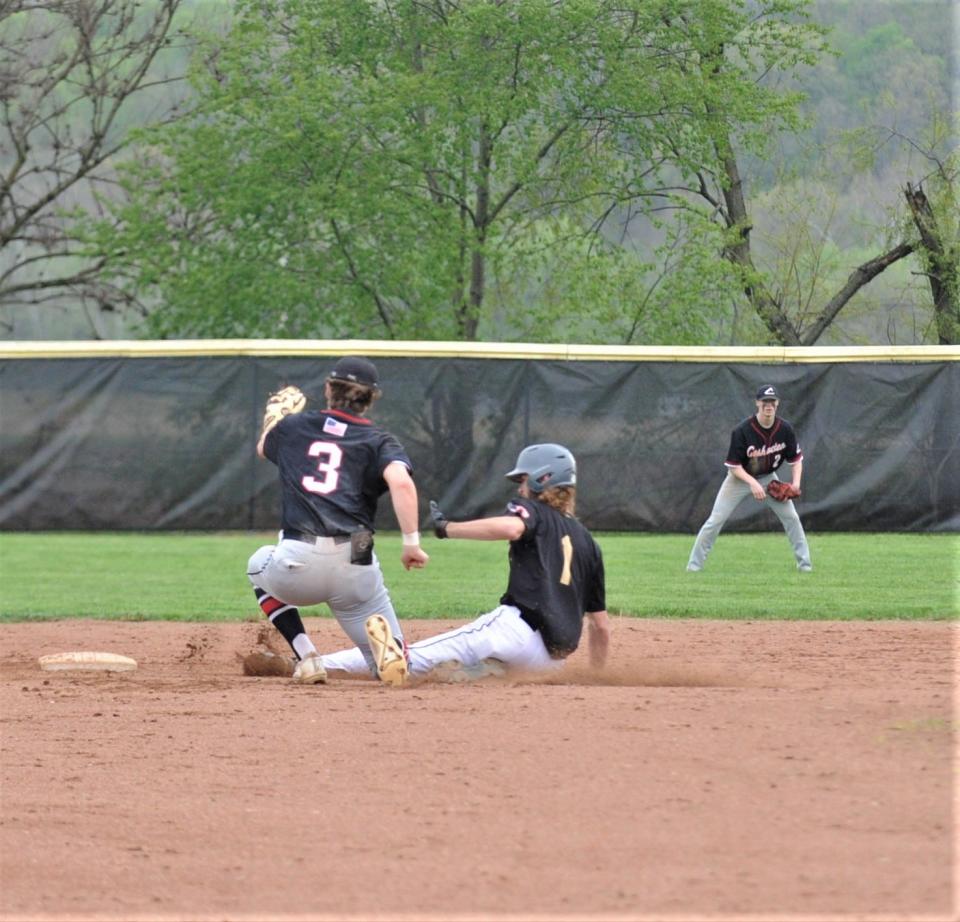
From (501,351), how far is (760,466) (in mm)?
4550

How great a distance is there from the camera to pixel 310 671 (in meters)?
7.25

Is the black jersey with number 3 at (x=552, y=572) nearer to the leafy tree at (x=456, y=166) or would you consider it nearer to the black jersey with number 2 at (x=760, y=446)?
the black jersey with number 2 at (x=760, y=446)

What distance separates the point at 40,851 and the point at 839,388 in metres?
13.8

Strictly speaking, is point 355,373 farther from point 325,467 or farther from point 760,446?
point 760,446

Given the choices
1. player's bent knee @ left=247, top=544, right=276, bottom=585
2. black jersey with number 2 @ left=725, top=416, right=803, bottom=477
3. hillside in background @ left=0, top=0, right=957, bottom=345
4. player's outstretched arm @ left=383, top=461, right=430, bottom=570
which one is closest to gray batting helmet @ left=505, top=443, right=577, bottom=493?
player's outstretched arm @ left=383, top=461, right=430, bottom=570

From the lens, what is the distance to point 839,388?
55.7ft

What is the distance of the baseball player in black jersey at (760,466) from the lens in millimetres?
13094

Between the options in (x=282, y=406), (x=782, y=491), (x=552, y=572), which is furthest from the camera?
(x=782, y=491)

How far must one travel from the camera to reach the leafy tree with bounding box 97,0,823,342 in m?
22.0

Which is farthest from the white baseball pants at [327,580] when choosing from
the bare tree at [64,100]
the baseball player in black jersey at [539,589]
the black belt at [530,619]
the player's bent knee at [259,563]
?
the bare tree at [64,100]

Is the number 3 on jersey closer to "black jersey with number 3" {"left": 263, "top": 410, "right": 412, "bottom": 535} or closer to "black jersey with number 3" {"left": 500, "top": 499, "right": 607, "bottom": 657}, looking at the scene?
"black jersey with number 3" {"left": 263, "top": 410, "right": 412, "bottom": 535}

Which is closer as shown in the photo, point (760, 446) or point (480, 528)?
point (480, 528)

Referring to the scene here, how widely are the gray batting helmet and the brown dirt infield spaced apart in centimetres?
92

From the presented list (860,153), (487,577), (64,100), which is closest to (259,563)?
(487,577)
